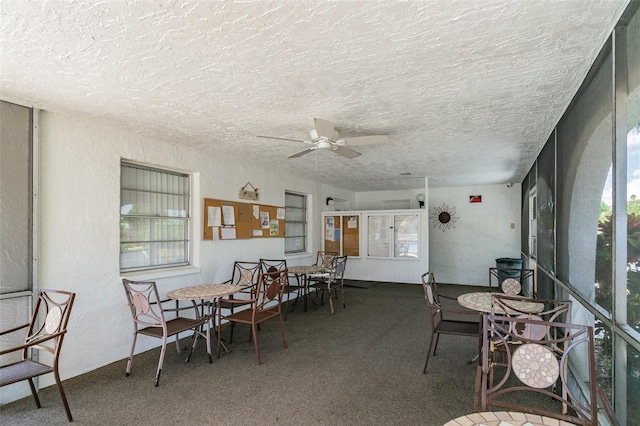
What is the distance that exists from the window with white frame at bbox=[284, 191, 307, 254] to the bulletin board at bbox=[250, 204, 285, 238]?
39cm

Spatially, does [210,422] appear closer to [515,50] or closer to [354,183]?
[515,50]

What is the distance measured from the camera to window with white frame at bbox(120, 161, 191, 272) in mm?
3602

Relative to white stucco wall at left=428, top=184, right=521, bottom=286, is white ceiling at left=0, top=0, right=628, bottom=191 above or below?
above

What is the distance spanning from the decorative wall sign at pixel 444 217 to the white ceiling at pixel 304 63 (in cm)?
444

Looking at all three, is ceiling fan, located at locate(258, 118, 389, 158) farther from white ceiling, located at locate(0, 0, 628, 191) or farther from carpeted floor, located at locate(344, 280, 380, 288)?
carpeted floor, located at locate(344, 280, 380, 288)

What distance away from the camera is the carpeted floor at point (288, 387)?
7.52 feet

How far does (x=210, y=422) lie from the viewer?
7.30ft

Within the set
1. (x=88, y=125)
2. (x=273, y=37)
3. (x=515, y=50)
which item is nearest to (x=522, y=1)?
(x=515, y=50)

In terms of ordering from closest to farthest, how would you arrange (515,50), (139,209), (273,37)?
(273,37) < (515,50) < (139,209)

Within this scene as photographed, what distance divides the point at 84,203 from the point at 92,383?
5.13 feet

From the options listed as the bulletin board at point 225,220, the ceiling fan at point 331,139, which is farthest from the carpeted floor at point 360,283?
the ceiling fan at point 331,139

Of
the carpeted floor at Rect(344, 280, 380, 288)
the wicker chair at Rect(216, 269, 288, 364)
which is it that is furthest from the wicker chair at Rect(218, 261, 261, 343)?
the carpeted floor at Rect(344, 280, 380, 288)

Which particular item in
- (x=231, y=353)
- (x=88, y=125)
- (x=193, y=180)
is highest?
(x=88, y=125)

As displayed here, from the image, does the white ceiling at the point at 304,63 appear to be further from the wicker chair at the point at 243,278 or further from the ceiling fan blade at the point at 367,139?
the wicker chair at the point at 243,278
